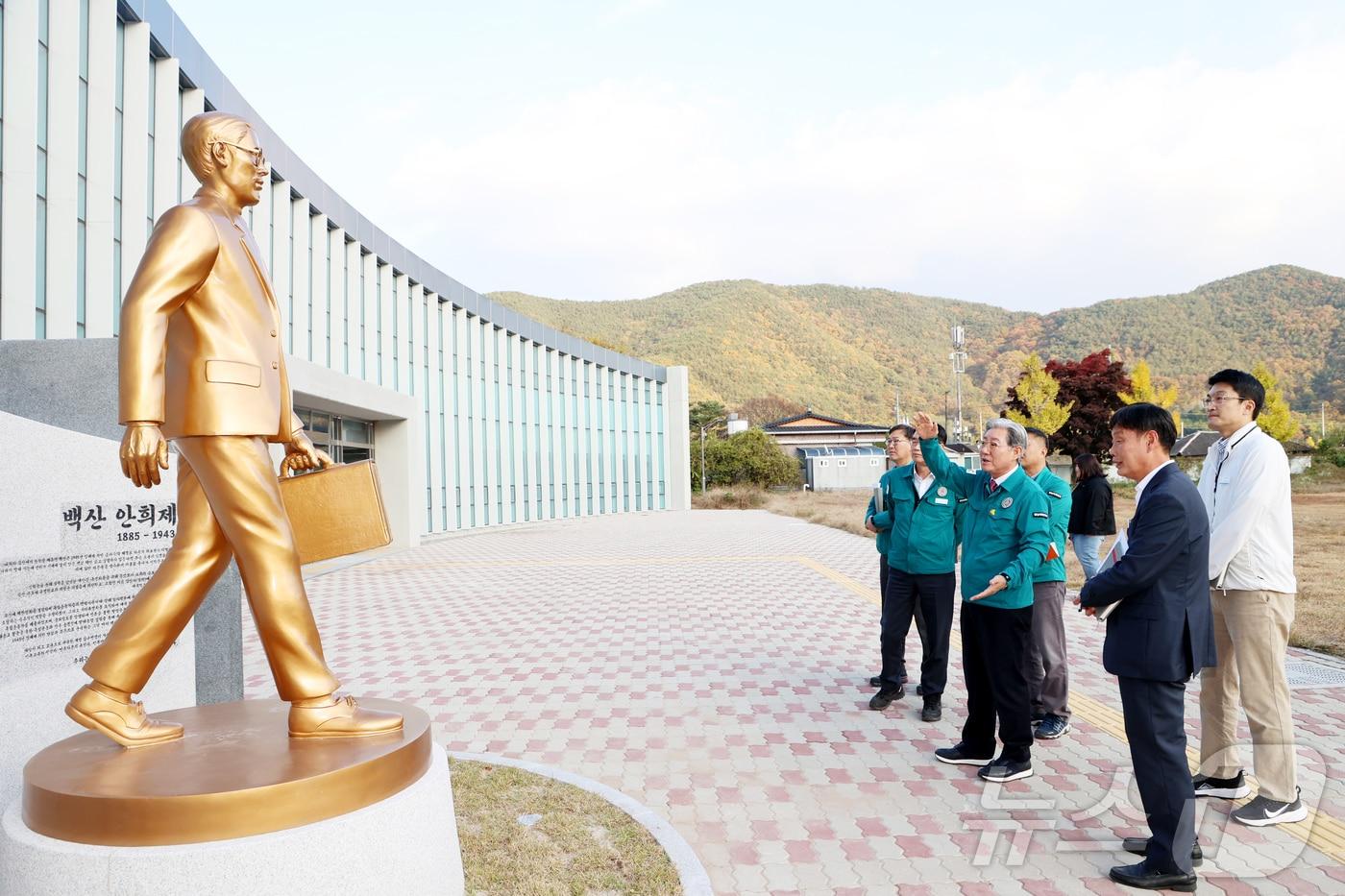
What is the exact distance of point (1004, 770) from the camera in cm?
420

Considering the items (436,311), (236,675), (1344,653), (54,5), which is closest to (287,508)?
(236,675)

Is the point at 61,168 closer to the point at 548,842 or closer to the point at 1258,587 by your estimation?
the point at 548,842

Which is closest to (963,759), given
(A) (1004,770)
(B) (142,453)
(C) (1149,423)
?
(A) (1004,770)

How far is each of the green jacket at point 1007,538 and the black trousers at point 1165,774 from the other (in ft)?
3.04

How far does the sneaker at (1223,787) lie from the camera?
12.9ft

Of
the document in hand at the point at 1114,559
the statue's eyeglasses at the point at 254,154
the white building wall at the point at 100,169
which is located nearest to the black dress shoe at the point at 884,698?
the document in hand at the point at 1114,559

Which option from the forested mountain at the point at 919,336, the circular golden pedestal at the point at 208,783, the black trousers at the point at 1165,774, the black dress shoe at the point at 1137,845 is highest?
the forested mountain at the point at 919,336

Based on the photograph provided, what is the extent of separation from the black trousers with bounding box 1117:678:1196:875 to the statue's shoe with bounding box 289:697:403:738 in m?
2.70

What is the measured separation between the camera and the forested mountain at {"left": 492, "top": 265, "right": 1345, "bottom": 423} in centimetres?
7281

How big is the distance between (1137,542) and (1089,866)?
1.31 m

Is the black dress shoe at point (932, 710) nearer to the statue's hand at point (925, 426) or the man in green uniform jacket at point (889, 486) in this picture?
the man in green uniform jacket at point (889, 486)

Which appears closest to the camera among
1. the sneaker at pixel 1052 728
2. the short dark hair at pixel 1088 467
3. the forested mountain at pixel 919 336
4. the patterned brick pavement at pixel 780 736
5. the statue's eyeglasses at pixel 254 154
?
the statue's eyeglasses at pixel 254 154

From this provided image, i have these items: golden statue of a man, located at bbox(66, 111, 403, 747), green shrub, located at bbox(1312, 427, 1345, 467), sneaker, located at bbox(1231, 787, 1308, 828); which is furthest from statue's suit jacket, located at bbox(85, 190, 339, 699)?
green shrub, located at bbox(1312, 427, 1345, 467)

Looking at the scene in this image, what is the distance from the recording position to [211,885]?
7.54 ft
